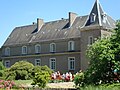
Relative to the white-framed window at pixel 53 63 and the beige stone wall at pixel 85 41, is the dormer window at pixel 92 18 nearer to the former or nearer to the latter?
the beige stone wall at pixel 85 41

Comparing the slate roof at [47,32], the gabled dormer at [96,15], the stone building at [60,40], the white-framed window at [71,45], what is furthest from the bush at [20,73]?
the slate roof at [47,32]

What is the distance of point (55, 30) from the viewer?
56.8m

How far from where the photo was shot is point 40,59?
56469mm

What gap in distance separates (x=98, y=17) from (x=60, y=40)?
29.6ft

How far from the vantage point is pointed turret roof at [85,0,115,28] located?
4728 centimetres

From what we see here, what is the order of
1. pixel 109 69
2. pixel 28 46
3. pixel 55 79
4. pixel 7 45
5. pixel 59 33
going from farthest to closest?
1. pixel 7 45
2. pixel 28 46
3. pixel 59 33
4. pixel 55 79
5. pixel 109 69

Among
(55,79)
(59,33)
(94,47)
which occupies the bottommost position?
(55,79)

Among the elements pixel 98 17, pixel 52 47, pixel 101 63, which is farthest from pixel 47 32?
pixel 101 63

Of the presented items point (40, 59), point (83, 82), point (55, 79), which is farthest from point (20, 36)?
point (83, 82)

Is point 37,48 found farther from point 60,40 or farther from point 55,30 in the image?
point 60,40

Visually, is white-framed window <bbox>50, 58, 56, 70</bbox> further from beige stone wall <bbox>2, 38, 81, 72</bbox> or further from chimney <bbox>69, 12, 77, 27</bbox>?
chimney <bbox>69, 12, 77, 27</bbox>

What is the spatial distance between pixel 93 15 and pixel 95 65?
1223 inches

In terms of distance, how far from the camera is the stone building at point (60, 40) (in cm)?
4778

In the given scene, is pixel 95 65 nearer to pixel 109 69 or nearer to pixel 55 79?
pixel 109 69
